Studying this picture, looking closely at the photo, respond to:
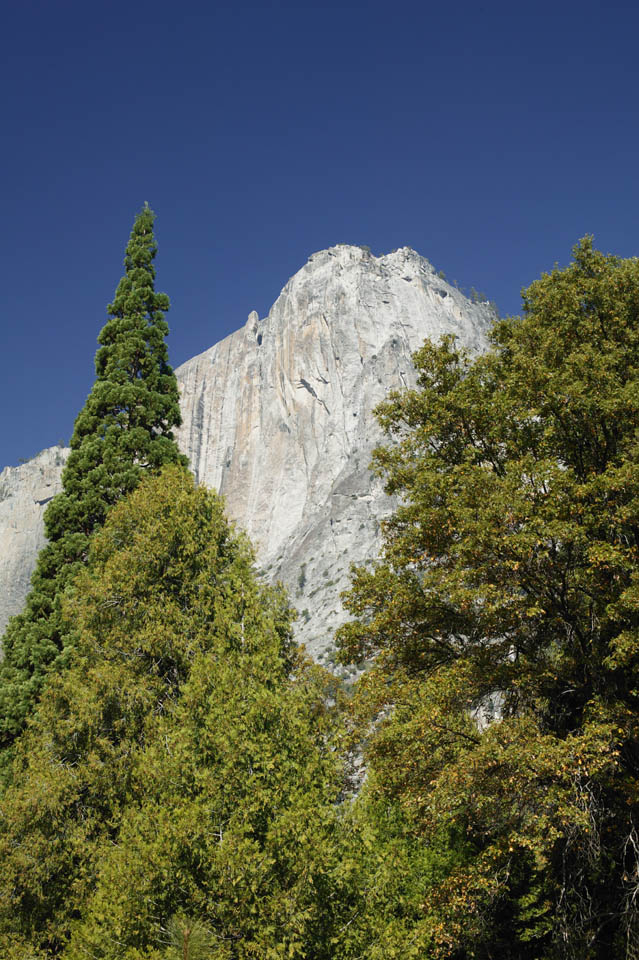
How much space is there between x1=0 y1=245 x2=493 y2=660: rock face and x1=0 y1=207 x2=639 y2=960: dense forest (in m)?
105

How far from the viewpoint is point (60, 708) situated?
12.3m

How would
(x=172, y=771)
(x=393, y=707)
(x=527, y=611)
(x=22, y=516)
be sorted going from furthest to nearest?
(x=22, y=516) < (x=393, y=707) < (x=527, y=611) < (x=172, y=771)

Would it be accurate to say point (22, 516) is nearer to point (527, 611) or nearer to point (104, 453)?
point (104, 453)

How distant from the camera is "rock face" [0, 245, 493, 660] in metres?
131

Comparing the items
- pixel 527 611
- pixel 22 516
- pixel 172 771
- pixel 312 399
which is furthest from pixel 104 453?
pixel 22 516

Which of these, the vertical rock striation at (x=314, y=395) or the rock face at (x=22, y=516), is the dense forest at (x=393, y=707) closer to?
the vertical rock striation at (x=314, y=395)

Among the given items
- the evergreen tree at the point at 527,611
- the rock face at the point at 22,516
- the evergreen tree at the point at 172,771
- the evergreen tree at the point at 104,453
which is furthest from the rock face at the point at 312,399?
the evergreen tree at the point at 527,611

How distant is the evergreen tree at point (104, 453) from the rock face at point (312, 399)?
99.9m

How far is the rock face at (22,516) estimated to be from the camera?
468 feet

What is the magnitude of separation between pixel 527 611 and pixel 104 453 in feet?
37.5

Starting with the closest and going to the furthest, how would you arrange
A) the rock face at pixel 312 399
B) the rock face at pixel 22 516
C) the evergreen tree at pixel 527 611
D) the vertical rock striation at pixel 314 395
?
the evergreen tree at pixel 527 611
the vertical rock striation at pixel 314 395
the rock face at pixel 312 399
the rock face at pixel 22 516

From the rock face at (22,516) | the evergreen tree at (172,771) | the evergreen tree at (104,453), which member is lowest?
the evergreen tree at (172,771)

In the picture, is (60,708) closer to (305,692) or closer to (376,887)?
(305,692)

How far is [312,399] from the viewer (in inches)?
6152
